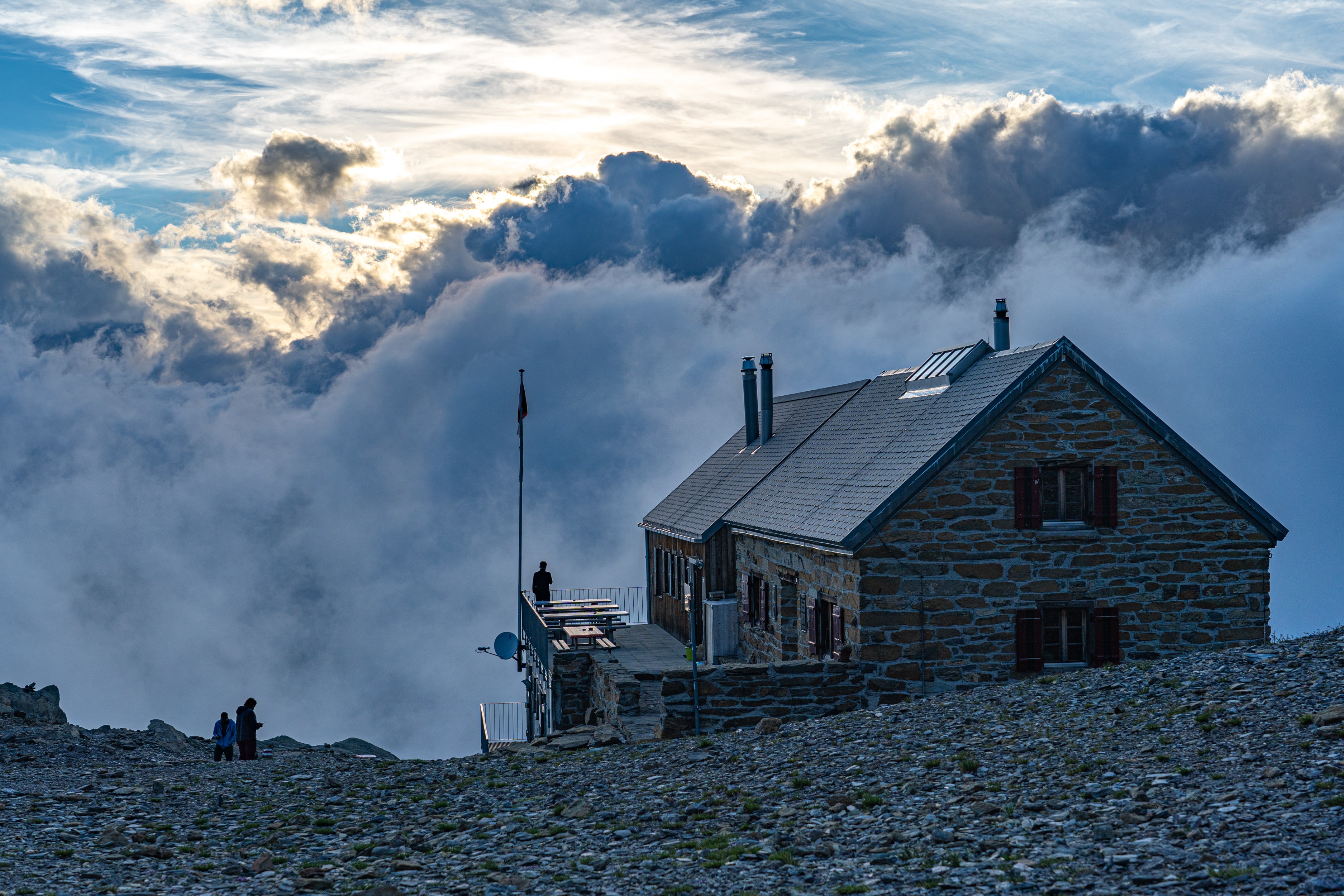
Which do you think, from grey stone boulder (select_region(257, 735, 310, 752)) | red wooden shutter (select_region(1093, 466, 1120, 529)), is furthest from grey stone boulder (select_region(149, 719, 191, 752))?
red wooden shutter (select_region(1093, 466, 1120, 529))

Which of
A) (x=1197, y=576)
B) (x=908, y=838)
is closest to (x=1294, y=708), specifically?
(x=908, y=838)

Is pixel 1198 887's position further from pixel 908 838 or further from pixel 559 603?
pixel 559 603

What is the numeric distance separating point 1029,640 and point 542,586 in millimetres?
17394

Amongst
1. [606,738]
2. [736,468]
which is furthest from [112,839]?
[736,468]

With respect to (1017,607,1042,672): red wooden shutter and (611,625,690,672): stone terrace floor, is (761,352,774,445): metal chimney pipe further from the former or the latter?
(1017,607,1042,672): red wooden shutter

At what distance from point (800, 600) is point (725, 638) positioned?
442cm

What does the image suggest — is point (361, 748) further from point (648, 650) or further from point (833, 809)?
point (833, 809)

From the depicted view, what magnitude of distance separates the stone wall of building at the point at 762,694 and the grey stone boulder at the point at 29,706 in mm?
17168

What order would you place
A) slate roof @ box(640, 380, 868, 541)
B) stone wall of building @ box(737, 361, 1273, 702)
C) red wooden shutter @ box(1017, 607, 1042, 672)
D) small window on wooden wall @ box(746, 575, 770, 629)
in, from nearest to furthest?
stone wall of building @ box(737, 361, 1273, 702), red wooden shutter @ box(1017, 607, 1042, 672), small window on wooden wall @ box(746, 575, 770, 629), slate roof @ box(640, 380, 868, 541)

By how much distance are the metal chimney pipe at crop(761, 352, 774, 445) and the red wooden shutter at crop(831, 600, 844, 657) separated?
13498 mm

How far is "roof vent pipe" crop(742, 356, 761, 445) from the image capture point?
1372 inches

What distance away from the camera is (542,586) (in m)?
33.8

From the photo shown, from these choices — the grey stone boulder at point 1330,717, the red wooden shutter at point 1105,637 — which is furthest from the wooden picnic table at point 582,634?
the grey stone boulder at point 1330,717

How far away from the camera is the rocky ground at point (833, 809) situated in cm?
843
